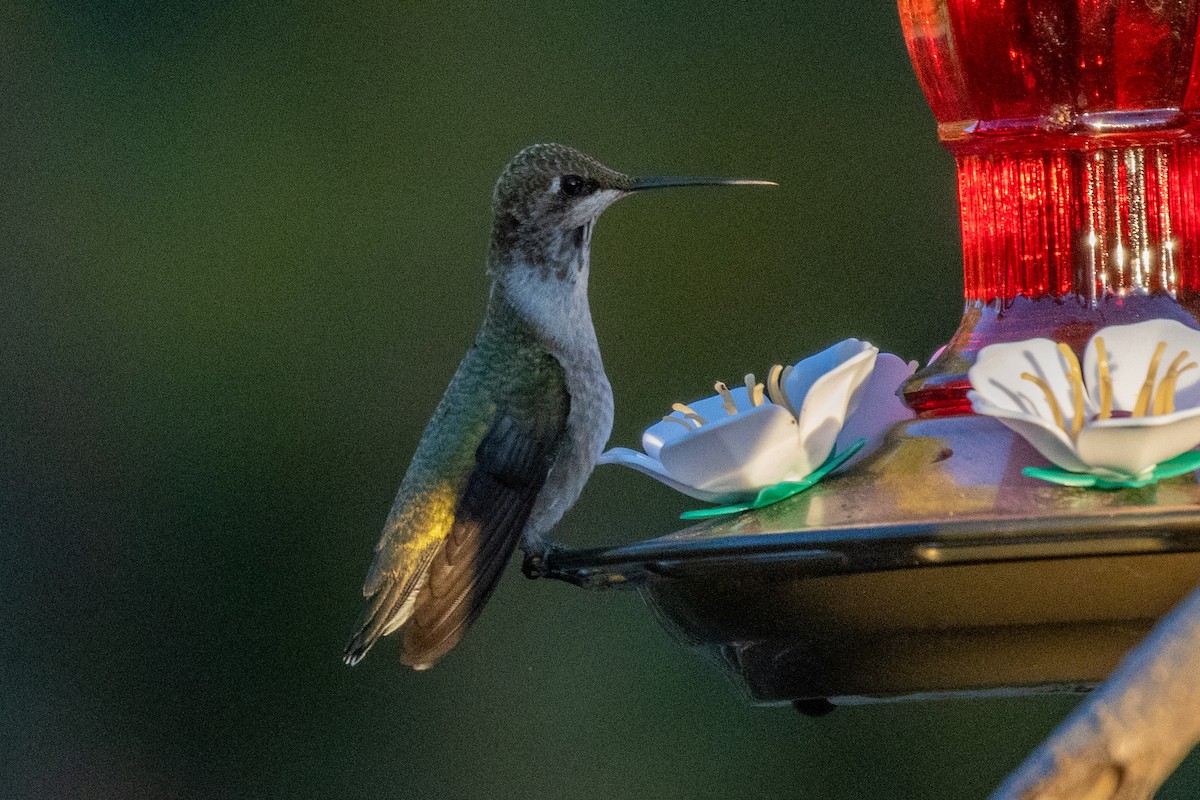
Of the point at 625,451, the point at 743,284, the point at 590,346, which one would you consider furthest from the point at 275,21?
the point at 625,451

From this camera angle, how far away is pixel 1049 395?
162 centimetres

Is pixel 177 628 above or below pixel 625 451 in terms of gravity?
below

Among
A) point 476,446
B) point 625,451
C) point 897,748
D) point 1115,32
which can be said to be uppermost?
point 1115,32

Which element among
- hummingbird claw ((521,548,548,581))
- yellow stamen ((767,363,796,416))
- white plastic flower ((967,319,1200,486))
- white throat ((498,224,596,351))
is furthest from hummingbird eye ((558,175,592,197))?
white plastic flower ((967,319,1200,486))

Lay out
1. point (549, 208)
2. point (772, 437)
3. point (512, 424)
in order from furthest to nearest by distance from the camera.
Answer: point (549, 208), point (512, 424), point (772, 437)

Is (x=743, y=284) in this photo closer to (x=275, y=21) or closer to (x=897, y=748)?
(x=897, y=748)

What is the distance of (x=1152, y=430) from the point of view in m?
1.50

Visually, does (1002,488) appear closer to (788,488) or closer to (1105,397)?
(1105,397)

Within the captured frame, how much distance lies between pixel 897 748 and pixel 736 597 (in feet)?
17.6

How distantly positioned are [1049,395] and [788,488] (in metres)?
0.32

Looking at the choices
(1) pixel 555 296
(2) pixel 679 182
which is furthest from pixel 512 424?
(2) pixel 679 182

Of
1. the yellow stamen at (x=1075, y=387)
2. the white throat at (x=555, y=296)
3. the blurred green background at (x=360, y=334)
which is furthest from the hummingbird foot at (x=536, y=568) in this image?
the blurred green background at (x=360, y=334)

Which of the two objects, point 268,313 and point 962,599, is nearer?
point 962,599

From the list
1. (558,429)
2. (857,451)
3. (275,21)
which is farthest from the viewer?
(275,21)
